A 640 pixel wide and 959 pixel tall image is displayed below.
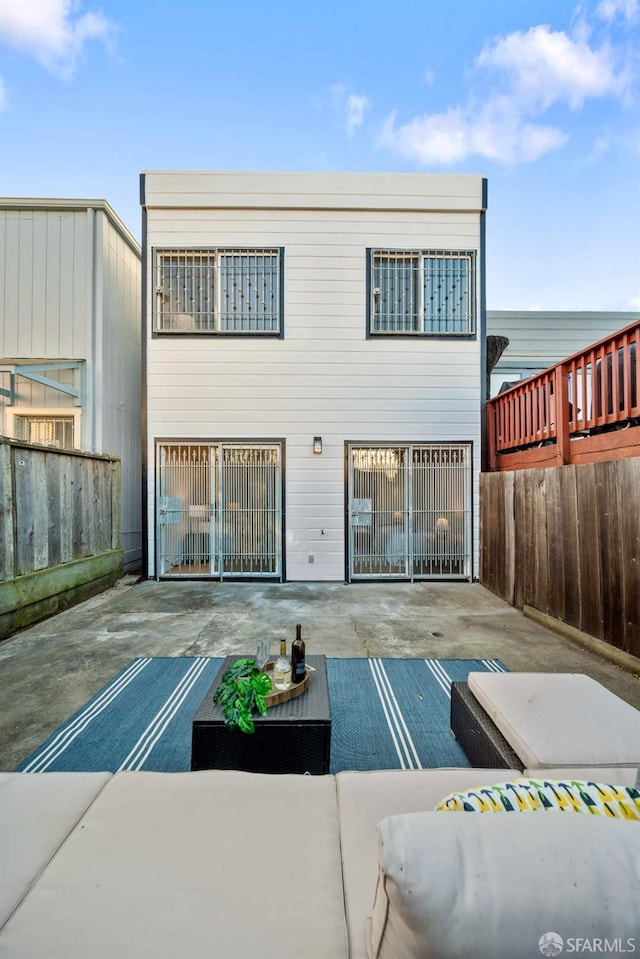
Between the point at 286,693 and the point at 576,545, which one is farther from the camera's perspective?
the point at 576,545

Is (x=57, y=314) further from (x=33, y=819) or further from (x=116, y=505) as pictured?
(x=33, y=819)

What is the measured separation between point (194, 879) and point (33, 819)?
1.91 feet

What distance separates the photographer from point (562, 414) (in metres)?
4.58

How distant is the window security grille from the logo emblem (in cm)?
738

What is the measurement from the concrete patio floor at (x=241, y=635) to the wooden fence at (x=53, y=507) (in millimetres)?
686

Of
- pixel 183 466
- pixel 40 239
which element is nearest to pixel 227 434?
pixel 183 466

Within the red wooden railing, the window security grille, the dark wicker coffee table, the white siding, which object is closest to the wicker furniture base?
the dark wicker coffee table

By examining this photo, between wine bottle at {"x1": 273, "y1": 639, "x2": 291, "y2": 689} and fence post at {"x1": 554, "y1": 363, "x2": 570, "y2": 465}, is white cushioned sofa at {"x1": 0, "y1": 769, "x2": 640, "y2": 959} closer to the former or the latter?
wine bottle at {"x1": 273, "y1": 639, "x2": 291, "y2": 689}

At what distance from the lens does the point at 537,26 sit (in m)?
6.23

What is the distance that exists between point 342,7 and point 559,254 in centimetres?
744

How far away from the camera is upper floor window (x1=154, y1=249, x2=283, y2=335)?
6449mm

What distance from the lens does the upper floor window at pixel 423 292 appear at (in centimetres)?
650

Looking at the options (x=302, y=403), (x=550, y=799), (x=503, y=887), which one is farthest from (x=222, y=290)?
(x=503, y=887)

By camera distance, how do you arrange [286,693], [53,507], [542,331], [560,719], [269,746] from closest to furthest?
[560,719] < [269,746] < [286,693] < [53,507] < [542,331]
